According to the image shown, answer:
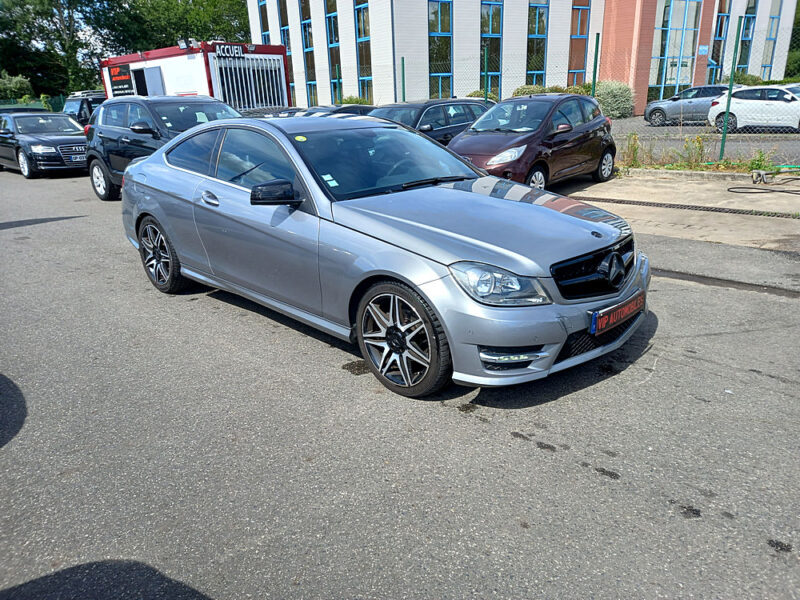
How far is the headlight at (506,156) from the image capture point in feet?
30.7

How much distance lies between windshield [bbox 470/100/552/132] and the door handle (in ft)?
21.3

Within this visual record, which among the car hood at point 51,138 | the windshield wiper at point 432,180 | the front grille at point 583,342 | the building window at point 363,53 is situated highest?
the building window at point 363,53

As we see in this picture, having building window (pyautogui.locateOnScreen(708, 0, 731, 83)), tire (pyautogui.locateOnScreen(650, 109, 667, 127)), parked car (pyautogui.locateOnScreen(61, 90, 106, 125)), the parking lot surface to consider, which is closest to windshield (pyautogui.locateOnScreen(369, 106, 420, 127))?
the parking lot surface

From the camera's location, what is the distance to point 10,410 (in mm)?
3736

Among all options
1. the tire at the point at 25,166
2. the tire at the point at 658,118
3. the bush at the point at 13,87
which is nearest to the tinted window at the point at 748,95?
the tire at the point at 658,118

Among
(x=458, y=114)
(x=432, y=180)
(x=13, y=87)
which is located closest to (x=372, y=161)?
(x=432, y=180)

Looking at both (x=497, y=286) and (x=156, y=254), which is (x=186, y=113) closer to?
(x=156, y=254)

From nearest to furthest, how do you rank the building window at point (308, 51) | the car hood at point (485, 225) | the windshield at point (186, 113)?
1. the car hood at point (485, 225)
2. the windshield at point (186, 113)
3. the building window at point (308, 51)

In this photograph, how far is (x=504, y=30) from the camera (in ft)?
102

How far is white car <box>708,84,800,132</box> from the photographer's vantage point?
742 inches

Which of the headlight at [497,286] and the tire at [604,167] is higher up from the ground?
the headlight at [497,286]

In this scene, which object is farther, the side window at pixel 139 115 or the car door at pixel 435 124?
the car door at pixel 435 124

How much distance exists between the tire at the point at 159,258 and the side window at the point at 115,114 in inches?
239

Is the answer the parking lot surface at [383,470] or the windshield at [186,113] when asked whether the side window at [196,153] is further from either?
the windshield at [186,113]
